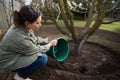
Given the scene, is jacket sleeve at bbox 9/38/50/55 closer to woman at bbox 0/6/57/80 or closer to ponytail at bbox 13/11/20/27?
woman at bbox 0/6/57/80

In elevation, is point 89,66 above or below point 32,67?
below

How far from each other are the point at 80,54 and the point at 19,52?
178 centimetres

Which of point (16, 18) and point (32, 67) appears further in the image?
point (32, 67)

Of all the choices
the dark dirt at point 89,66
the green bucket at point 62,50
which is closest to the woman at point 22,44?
the dark dirt at point 89,66

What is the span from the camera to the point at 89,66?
14.3ft

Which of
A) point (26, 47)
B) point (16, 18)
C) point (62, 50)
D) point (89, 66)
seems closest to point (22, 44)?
point (26, 47)

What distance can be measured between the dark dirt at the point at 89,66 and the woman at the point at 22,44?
0.67 meters

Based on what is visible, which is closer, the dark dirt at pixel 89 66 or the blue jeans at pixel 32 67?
the blue jeans at pixel 32 67

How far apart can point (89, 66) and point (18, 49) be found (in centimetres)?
159

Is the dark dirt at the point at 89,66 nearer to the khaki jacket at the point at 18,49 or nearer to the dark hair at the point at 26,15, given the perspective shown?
the khaki jacket at the point at 18,49

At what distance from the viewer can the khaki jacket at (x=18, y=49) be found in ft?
10.3

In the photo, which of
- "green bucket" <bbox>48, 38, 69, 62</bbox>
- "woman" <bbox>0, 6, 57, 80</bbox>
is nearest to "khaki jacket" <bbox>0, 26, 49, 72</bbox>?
"woman" <bbox>0, 6, 57, 80</bbox>

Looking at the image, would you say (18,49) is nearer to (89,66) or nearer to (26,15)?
(26,15)

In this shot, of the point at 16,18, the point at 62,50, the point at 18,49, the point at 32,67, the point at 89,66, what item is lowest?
the point at 89,66
